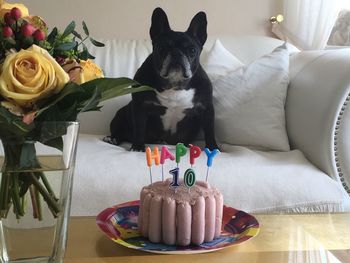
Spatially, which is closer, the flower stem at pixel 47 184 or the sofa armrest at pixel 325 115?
the flower stem at pixel 47 184

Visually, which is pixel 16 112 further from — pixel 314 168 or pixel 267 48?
pixel 267 48

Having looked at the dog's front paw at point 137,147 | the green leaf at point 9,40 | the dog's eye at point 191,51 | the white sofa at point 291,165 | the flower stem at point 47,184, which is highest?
the green leaf at point 9,40

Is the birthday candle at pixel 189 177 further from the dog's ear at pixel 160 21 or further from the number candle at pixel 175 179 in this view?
the dog's ear at pixel 160 21

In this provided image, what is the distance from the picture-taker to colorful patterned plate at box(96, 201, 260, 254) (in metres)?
0.81

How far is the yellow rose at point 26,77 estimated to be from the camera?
604mm

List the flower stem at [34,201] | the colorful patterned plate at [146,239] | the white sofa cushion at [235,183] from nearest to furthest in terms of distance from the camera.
→ the flower stem at [34,201], the colorful patterned plate at [146,239], the white sofa cushion at [235,183]

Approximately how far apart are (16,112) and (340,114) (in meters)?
1.02

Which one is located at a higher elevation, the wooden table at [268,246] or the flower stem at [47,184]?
the flower stem at [47,184]

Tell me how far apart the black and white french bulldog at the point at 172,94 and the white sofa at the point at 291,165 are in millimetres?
98

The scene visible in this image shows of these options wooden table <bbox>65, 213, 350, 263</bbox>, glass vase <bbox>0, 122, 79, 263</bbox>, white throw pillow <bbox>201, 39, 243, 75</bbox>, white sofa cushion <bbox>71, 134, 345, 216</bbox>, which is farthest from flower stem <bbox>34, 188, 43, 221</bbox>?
white throw pillow <bbox>201, 39, 243, 75</bbox>

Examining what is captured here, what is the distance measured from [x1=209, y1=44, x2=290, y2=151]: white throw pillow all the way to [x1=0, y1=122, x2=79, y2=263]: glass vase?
100 cm

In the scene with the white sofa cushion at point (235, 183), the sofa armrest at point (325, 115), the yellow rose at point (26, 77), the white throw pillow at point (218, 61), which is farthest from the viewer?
the white throw pillow at point (218, 61)

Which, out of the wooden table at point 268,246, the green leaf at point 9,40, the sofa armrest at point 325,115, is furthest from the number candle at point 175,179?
the sofa armrest at point 325,115

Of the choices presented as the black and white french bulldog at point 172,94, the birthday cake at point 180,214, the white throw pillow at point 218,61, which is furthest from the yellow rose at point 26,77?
the white throw pillow at point 218,61
